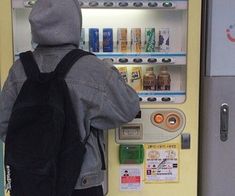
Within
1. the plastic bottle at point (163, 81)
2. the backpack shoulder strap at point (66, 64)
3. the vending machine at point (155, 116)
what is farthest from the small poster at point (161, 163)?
the backpack shoulder strap at point (66, 64)

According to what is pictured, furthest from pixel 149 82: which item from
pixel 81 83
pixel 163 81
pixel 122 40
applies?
pixel 81 83

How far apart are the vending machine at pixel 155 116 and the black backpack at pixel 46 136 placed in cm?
55

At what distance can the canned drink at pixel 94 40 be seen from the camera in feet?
8.01

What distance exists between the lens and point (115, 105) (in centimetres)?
189

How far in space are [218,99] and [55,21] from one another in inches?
42.9

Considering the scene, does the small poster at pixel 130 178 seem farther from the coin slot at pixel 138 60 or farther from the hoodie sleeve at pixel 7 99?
the hoodie sleeve at pixel 7 99

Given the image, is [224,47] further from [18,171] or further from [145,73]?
[18,171]

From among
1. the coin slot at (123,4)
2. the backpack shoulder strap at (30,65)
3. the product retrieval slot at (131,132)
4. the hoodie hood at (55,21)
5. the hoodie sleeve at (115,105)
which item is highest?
the coin slot at (123,4)

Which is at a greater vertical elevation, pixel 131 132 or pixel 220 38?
pixel 220 38

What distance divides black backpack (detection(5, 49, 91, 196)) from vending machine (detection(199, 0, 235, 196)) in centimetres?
88

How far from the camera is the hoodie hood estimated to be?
180cm

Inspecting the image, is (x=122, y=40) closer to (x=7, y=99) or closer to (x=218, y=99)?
(x=218, y=99)

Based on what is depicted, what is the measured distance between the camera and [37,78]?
1.80 metres

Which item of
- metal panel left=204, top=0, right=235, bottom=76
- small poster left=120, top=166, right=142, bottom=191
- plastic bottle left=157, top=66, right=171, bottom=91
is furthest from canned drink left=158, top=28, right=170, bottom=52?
small poster left=120, top=166, right=142, bottom=191
